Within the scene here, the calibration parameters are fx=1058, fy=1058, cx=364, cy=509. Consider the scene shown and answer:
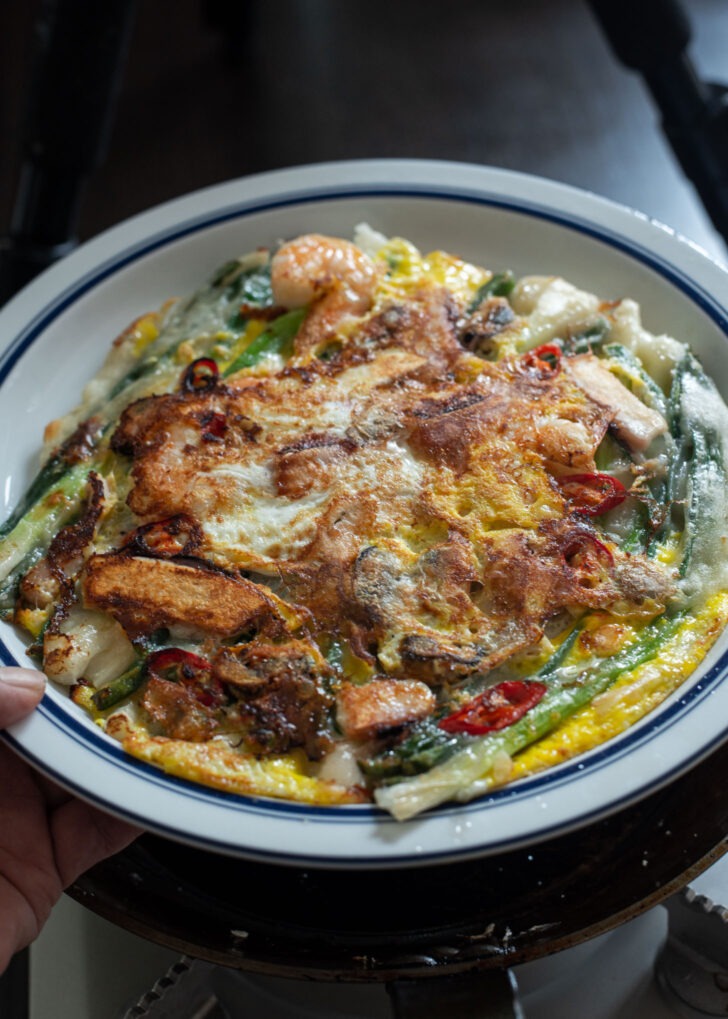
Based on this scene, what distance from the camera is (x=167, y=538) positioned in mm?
2875

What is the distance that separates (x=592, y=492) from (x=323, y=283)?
47.3 inches

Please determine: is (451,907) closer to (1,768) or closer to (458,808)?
(458,808)

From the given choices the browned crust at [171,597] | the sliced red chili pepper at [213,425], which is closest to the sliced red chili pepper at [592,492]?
the browned crust at [171,597]

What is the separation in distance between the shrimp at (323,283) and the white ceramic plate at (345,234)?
0.49 metres

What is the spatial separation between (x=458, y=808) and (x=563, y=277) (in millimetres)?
2151

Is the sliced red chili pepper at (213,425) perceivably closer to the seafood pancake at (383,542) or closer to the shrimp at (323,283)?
the seafood pancake at (383,542)

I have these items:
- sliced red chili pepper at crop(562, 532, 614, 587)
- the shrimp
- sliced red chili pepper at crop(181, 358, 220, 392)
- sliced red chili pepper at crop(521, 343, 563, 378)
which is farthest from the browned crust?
sliced red chili pepper at crop(521, 343, 563, 378)

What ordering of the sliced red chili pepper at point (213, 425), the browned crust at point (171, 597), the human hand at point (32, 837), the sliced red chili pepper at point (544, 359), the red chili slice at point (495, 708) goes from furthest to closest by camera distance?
1. the sliced red chili pepper at point (544, 359)
2. the sliced red chili pepper at point (213, 425)
3. the browned crust at point (171, 597)
4. the human hand at point (32, 837)
5. the red chili slice at point (495, 708)

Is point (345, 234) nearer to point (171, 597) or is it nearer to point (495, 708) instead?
point (171, 597)

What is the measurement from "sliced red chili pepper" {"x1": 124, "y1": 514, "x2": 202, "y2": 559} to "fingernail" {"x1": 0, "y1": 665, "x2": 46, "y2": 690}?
435 millimetres

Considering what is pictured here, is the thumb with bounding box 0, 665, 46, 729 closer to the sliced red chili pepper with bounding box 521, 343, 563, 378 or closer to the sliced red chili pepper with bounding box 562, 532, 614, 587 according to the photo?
the sliced red chili pepper with bounding box 562, 532, 614, 587

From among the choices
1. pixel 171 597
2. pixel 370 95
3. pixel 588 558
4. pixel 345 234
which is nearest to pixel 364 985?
pixel 171 597

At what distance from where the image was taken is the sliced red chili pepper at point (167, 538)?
2.84 meters

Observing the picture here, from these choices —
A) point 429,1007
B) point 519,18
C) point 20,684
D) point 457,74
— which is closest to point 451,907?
point 429,1007
